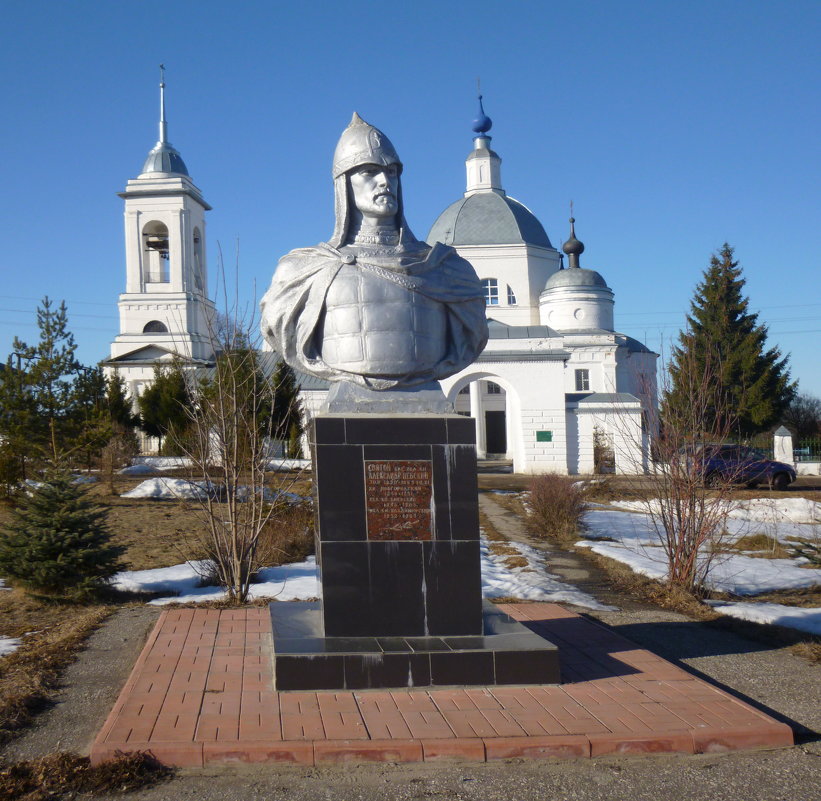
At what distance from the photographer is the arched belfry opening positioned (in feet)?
137

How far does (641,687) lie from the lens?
5383 millimetres

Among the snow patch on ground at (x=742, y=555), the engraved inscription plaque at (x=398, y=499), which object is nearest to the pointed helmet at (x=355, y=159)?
the engraved inscription plaque at (x=398, y=499)

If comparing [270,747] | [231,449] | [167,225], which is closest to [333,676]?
[270,747]

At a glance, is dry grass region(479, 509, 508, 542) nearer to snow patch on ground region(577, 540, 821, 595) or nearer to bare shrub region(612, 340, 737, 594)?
snow patch on ground region(577, 540, 821, 595)

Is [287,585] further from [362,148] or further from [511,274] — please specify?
[511,274]

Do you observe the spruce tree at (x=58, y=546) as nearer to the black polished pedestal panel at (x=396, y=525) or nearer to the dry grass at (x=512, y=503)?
the black polished pedestal panel at (x=396, y=525)

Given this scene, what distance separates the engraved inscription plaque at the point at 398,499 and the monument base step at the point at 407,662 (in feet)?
2.17

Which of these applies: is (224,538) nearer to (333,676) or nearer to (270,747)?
(333,676)

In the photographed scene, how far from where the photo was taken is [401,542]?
5.49m

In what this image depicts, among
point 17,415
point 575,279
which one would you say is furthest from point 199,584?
point 575,279

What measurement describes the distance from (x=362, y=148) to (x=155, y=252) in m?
39.3

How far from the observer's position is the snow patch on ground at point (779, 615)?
7891 mm

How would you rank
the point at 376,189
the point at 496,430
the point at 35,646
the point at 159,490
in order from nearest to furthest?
the point at 376,189 < the point at 35,646 < the point at 159,490 < the point at 496,430

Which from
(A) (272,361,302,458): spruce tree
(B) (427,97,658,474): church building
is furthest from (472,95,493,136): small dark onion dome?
(A) (272,361,302,458): spruce tree
